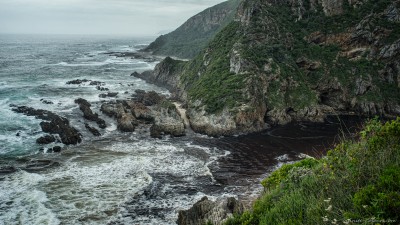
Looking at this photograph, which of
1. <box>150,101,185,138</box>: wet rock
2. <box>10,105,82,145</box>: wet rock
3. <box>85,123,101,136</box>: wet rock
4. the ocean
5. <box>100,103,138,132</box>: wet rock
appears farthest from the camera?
<box>100,103,138,132</box>: wet rock

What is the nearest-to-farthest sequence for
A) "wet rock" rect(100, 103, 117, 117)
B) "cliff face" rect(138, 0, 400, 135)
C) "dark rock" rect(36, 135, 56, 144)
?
"dark rock" rect(36, 135, 56, 144) → "cliff face" rect(138, 0, 400, 135) → "wet rock" rect(100, 103, 117, 117)

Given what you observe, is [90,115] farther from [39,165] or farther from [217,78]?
[217,78]

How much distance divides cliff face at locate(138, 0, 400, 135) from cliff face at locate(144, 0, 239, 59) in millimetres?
77714

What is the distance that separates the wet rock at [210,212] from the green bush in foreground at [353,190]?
599 cm

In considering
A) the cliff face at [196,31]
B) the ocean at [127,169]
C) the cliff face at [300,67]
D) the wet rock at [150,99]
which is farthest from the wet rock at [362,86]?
the cliff face at [196,31]

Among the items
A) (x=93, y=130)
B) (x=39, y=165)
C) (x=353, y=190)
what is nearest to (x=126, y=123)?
(x=93, y=130)

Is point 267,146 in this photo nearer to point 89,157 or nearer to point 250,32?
point 89,157

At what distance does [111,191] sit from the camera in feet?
80.8

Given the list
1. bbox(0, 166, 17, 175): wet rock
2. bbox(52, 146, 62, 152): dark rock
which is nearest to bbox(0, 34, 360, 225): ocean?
bbox(0, 166, 17, 175): wet rock

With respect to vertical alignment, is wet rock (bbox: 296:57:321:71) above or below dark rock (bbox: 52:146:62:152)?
above

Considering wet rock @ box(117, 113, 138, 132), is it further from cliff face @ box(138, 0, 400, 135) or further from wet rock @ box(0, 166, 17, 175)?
wet rock @ box(0, 166, 17, 175)

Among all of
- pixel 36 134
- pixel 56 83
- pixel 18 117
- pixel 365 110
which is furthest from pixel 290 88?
pixel 56 83

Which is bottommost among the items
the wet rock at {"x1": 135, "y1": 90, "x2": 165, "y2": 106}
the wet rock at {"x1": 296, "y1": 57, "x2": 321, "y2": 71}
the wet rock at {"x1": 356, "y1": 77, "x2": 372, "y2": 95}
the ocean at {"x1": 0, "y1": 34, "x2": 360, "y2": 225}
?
the ocean at {"x1": 0, "y1": 34, "x2": 360, "y2": 225}

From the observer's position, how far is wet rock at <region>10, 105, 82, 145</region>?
1419 inches
